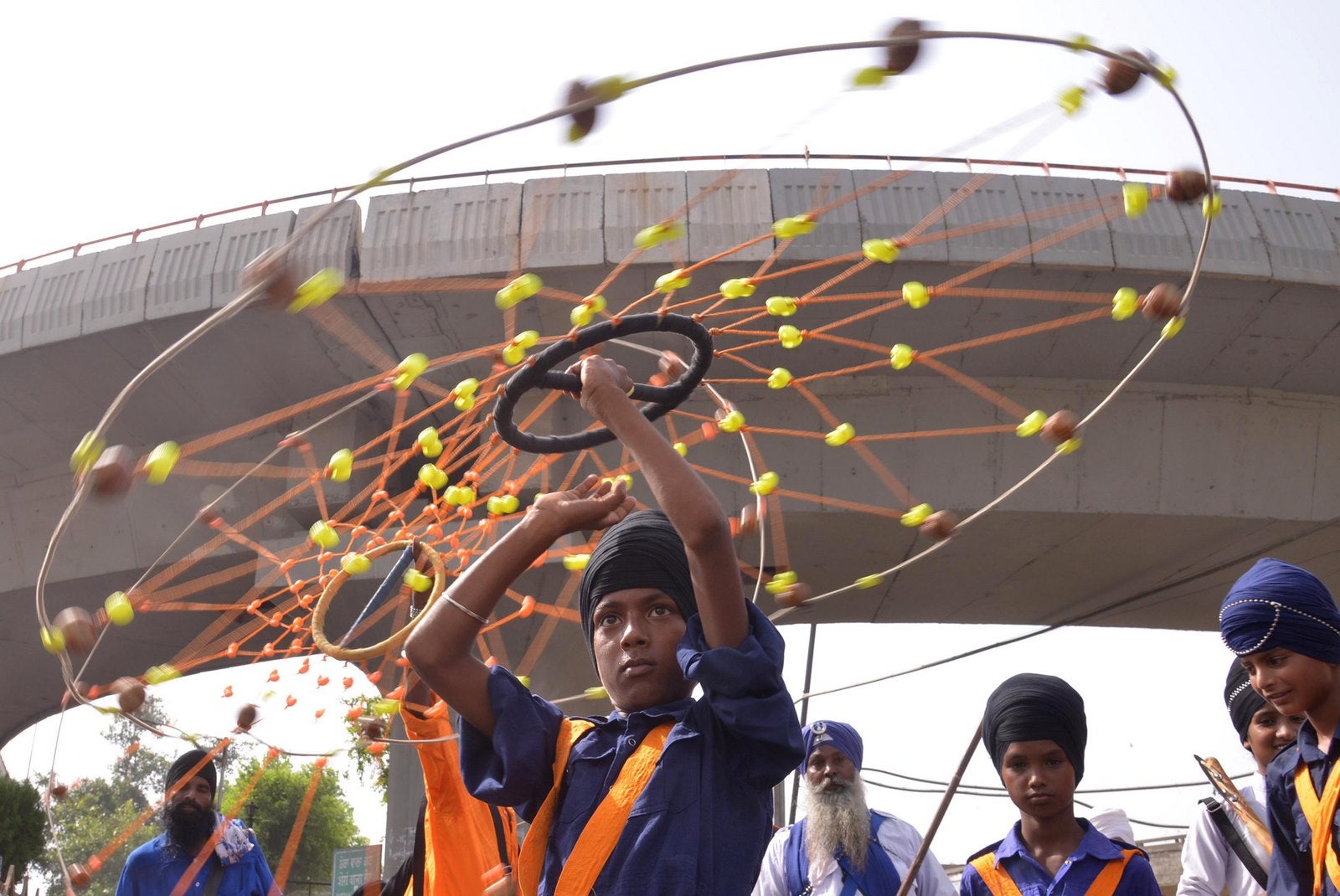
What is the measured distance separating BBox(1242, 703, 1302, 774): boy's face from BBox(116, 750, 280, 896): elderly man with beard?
359cm

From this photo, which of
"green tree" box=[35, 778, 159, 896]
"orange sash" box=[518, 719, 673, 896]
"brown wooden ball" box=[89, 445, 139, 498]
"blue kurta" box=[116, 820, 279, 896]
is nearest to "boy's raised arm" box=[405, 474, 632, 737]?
"orange sash" box=[518, 719, 673, 896]

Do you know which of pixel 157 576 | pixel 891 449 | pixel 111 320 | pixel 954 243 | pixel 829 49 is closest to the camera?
pixel 829 49

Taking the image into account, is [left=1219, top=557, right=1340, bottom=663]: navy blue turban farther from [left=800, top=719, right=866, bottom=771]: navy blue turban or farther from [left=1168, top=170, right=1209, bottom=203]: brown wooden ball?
[left=800, top=719, right=866, bottom=771]: navy blue turban

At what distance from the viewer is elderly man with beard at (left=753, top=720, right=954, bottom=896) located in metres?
4.29

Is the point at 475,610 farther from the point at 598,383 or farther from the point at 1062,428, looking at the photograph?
the point at 1062,428

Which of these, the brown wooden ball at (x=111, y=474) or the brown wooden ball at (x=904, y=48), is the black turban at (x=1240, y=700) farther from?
the brown wooden ball at (x=111, y=474)

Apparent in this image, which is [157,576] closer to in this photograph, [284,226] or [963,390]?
[284,226]

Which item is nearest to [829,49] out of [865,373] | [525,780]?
[525,780]

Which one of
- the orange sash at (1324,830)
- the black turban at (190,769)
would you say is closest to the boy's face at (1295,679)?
the orange sash at (1324,830)

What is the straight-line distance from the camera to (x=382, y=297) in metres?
8.34

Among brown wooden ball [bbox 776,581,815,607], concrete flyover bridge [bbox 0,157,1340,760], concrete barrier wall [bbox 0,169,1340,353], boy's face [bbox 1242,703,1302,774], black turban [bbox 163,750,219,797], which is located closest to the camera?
brown wooden ball [bbox 776,581,815,607]

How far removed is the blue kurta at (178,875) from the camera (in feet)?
15.9

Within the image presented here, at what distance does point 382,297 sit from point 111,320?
212 centimetres

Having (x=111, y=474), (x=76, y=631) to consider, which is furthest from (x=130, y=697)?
(x=111, y=474)
